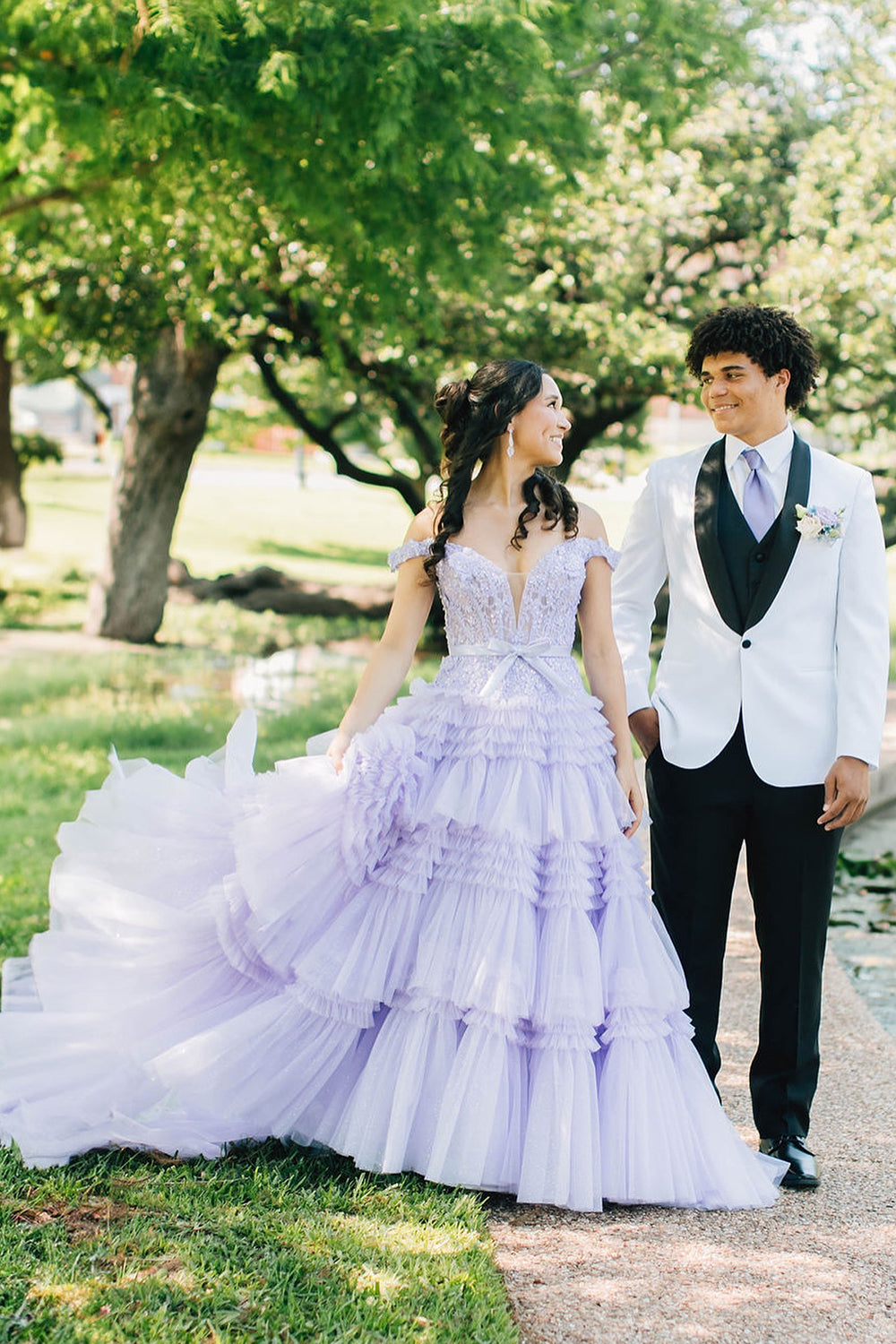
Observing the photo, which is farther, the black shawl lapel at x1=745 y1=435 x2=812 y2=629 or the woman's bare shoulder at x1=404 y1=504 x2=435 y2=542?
the woman's bare shoulder at x1=404 y1=504 x2=435 y2=542

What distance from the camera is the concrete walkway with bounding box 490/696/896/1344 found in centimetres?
299

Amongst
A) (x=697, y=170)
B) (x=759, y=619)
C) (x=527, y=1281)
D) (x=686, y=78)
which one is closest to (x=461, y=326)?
(x=697, y=170)

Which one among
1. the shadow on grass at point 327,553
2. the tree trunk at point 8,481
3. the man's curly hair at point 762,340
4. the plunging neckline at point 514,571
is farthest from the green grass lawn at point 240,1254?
the shadow on grass at point 327,553

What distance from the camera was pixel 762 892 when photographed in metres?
3.84

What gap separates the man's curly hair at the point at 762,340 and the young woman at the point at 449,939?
0.43 meters

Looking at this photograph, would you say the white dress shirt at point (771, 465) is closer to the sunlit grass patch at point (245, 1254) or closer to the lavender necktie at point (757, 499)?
the lavender necktie at point (757, 499)

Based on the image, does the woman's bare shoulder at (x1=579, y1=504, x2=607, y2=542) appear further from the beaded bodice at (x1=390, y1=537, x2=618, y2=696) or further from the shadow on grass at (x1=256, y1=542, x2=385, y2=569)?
the shadow on grass at (x1=256, y1=542, x2=385, y2=569)

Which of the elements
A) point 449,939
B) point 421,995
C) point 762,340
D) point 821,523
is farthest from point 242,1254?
point 762,340

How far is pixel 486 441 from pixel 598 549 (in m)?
0.42

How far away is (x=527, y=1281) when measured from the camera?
3.12 metres

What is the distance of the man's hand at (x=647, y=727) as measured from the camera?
3934mm

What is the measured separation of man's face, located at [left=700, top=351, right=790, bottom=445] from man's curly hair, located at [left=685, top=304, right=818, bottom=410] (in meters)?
0.02

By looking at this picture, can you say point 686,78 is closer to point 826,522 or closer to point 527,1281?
point 826,522

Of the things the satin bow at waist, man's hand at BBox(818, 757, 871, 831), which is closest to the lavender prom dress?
the satin bow at waist
